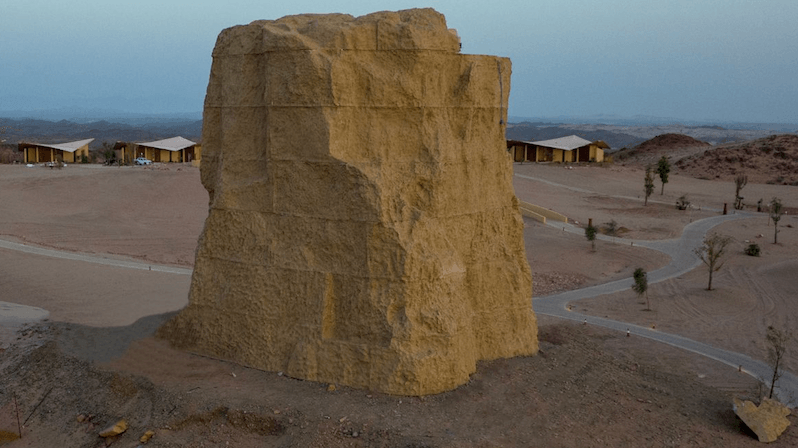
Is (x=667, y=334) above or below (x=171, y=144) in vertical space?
below

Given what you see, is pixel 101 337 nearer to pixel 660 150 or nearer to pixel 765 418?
pixel 765 418

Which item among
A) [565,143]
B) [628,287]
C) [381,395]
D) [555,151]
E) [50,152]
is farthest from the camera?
[565,143]

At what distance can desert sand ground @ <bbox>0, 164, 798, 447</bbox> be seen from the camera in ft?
39.4

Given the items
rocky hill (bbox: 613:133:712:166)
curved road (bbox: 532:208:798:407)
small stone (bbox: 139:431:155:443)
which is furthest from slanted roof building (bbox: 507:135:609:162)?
small stone (bbox: 139:431:155:443)

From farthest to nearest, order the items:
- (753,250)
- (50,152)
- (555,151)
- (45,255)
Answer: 1. (555,151)
2. (50,152)
3. (753,250)
4. (45,255)

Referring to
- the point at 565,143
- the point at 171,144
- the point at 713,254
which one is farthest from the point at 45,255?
the point at 565,143

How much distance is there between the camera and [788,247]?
3341cm

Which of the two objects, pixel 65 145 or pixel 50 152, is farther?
pixel 65 145

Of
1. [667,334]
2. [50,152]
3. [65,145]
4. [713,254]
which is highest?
[65,145]

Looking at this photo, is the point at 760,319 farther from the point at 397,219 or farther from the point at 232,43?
the point at 232,43

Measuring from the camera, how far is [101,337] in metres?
16.5

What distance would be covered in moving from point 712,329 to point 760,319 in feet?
7.73

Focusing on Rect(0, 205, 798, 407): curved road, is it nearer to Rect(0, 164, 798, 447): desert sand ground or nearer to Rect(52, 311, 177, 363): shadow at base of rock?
Rect(0, 164, 798, 447): desert sand ground

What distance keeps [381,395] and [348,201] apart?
360cm
